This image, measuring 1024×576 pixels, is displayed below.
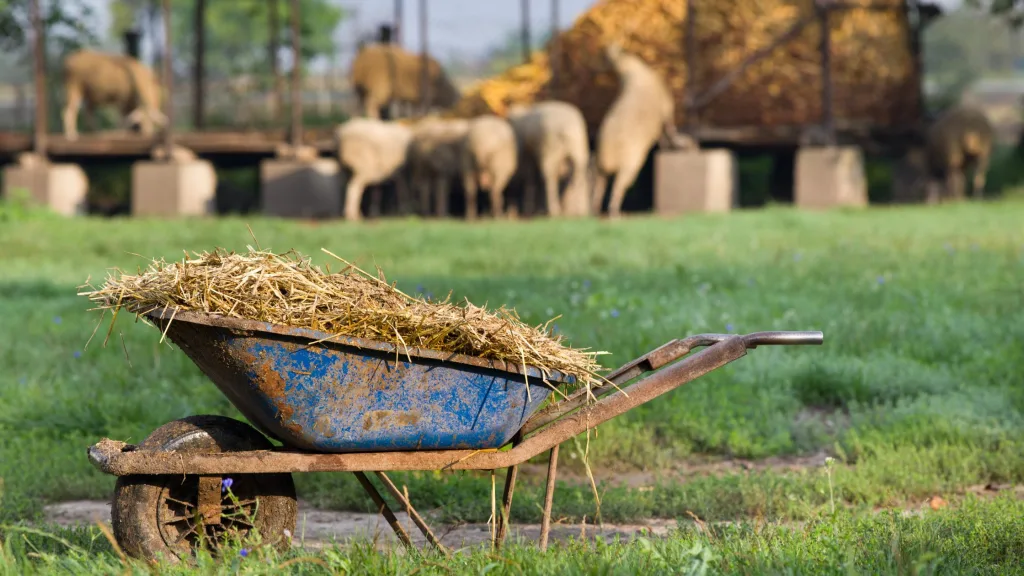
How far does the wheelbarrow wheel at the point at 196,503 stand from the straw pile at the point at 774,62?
54.7ft

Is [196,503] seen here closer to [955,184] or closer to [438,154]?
[438,154]

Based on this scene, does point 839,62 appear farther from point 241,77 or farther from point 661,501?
point 241,77

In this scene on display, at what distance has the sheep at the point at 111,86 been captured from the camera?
76.1 ft

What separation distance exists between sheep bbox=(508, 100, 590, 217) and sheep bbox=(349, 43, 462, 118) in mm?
6630

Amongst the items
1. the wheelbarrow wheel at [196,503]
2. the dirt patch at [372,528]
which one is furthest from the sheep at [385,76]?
the wheelbarrow wheel at [196,503]

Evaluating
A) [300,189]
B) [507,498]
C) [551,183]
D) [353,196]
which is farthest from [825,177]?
[507,498]

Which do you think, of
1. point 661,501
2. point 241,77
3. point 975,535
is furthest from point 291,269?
point 241,77

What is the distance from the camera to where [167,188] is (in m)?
19.2

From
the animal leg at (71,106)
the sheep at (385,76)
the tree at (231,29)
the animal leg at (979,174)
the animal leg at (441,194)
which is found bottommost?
the animal leg at (441,194)

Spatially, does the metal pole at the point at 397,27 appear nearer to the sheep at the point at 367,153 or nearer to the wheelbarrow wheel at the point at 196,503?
the sheep at the point at 367,153

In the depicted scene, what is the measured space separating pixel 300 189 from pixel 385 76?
20.1ft

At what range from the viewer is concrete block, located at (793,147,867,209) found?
60.7 ft

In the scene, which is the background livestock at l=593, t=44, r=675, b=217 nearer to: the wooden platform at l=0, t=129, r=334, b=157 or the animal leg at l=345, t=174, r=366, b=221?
the animal leg at l=345, t=174, r=366, b=221

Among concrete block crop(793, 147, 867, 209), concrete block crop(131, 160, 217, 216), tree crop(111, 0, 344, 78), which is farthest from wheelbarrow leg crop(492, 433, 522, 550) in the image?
tree crop(111, 0, 344, 78)
